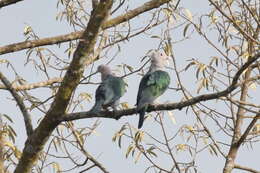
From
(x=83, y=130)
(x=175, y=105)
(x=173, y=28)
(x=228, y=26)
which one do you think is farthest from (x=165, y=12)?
(x=175, y=105)

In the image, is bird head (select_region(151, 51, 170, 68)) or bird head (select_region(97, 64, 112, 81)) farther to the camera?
bird head (select_region(97, 64, 112, 81))

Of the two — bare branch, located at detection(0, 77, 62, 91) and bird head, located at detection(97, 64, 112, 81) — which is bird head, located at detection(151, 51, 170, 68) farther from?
bare branch, located at detection(0, 77, 62, 91)

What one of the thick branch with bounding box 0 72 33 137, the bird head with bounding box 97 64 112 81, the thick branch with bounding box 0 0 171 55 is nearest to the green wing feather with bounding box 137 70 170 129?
the bird head with bounding box 97 64 112 81

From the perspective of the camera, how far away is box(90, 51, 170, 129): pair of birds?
18.3 ft

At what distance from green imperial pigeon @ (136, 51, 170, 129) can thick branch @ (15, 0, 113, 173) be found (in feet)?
4.30

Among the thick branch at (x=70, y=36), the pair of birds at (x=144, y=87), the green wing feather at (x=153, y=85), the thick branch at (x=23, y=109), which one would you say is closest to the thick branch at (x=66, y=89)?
the thick branch at (x=23, y=109)

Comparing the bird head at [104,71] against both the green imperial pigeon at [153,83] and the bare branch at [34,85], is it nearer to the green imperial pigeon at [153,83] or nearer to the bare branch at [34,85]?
the green imperial pigeon at [153,83]

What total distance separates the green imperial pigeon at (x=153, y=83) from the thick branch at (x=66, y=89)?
1.31 metres

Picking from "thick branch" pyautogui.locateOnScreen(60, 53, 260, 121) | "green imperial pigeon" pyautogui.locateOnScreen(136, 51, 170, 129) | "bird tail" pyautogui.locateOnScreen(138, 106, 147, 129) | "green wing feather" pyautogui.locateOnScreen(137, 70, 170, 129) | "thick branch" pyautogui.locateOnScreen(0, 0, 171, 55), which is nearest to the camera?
"thick branch" pyautogui.locateOnScreen(60, 53, 260, 121)

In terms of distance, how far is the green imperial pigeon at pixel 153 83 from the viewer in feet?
18.0

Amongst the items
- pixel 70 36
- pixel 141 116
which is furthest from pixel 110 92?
pixel 70 36

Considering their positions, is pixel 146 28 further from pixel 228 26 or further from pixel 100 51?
pixel 228 26

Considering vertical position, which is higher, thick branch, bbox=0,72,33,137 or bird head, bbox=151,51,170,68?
bird head, bbox=151,51,170,68

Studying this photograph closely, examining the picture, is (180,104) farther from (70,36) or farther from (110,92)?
(110,92)
